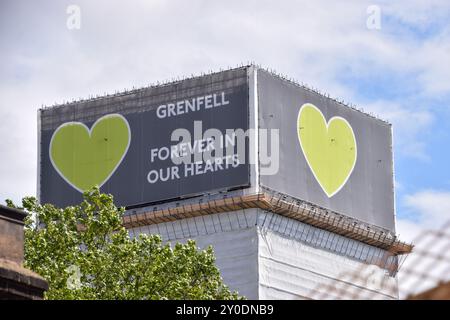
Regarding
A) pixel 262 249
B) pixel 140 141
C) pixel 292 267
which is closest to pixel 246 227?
pixel 262 249

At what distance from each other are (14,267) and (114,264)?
3422 cm

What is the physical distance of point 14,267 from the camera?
37594 millimetres

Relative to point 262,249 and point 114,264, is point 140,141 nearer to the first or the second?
point 262,249

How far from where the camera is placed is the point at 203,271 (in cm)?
7281

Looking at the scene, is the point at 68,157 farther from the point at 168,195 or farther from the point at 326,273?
the point at 326,273

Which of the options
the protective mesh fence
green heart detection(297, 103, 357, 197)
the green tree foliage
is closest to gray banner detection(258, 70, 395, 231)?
green heart detection(297, 103, 357, 197)

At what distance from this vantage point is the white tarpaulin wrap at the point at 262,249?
170 meters

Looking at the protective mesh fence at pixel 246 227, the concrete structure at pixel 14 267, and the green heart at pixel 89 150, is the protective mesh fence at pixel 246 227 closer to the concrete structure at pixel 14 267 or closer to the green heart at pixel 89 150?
the green heart at pixel 89 150

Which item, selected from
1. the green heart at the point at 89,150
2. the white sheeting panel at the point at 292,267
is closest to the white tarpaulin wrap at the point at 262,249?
the white sheeting panel at the point at 292,267

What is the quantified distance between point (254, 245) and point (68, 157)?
89.9 feet

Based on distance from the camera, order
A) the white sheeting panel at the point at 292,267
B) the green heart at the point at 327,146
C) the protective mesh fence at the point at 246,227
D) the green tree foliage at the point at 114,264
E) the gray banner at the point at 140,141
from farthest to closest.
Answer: the green heart at the point at 327,146 < the gray banner at the point at 140,141 < the protective mesh fence at the point at 246,227 < the white sheeting panel at the point at 292,267 < the green tree foliage at the point at 114,264

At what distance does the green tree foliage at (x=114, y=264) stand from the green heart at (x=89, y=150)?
106344 mm
